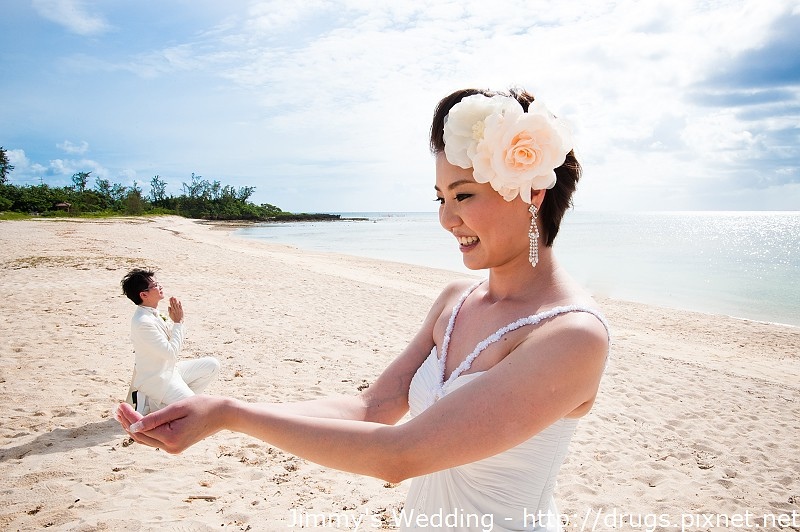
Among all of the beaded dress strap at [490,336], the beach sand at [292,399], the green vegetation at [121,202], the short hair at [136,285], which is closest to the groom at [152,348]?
the short hair at [136,285]

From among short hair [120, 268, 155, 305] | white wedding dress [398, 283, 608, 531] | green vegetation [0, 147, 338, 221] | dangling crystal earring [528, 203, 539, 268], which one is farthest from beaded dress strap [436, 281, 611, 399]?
green vegetation [0, 147, 338, 221]

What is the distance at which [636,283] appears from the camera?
855 inches

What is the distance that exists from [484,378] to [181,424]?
784 mm

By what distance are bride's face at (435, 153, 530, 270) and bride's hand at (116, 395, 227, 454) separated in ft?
2.79

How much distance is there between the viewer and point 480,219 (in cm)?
153

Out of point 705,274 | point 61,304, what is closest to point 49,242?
point 61,304

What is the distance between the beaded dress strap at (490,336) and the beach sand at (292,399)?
2.53m

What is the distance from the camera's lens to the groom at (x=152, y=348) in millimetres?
4930

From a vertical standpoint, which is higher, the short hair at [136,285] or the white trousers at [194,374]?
the short hair at [136,285]

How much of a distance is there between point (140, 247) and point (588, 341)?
79.7ft

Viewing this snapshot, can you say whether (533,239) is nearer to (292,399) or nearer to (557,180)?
(557,180)

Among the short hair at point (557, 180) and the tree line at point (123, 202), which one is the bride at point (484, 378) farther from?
the tree line at point (123, 202)

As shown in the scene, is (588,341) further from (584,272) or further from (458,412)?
(584,272)

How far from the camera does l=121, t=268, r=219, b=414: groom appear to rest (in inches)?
194
